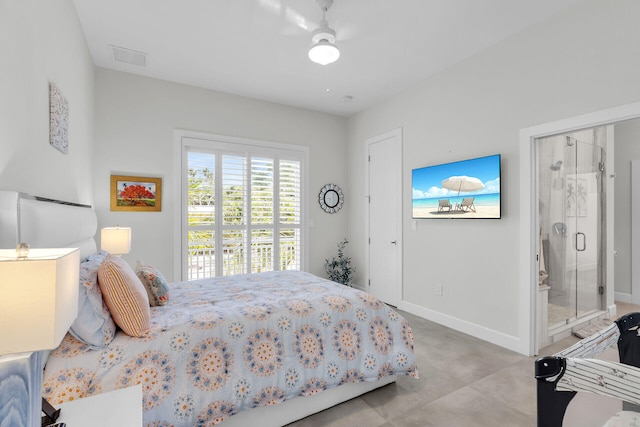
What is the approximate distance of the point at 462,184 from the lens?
10.8ft

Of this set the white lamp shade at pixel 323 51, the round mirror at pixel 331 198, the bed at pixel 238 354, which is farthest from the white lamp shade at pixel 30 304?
the round mirror at pixel 331 198

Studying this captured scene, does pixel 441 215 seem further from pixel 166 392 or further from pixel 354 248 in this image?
pixel 166 392

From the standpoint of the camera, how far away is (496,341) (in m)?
3.04

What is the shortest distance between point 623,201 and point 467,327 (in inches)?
122

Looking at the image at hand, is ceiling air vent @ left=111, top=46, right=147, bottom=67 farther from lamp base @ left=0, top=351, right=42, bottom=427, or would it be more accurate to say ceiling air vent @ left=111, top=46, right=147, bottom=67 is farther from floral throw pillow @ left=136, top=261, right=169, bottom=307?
lamp base @ left=0, top=351, right=42, bottom=427

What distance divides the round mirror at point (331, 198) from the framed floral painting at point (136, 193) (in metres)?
2.29

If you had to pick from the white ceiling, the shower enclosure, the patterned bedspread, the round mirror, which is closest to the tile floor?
the patterned bedspread

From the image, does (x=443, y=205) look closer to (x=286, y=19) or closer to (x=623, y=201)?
(x=286, y=19)

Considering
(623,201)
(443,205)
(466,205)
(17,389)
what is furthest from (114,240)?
(623,201)

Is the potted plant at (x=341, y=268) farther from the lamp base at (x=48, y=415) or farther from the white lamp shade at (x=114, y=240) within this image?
the lamp base at (x=48, y=415)

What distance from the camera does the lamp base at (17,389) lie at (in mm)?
723

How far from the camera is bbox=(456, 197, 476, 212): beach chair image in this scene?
10.6 ft

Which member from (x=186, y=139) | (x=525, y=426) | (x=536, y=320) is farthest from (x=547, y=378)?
(x=186, y=139)

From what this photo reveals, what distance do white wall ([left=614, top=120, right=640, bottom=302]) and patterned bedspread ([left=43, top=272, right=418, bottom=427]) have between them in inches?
160
